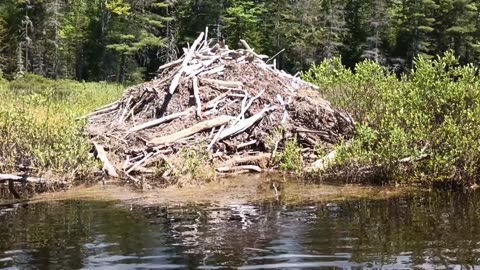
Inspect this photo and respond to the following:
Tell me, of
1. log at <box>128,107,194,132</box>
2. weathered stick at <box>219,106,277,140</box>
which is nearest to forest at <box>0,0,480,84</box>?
log at <box>128,107,194,132</box>

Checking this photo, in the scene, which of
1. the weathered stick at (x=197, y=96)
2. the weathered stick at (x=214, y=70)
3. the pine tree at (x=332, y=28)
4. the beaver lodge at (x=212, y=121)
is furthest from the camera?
the pine tree at (x=332, y=28)

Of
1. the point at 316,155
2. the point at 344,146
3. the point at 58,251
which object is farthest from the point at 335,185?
→ the point at 58,251

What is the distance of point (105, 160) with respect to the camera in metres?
11.1

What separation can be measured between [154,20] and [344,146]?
29817 mm

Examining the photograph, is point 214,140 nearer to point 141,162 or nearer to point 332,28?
point 141,162

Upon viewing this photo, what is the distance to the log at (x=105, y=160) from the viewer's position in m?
10.9

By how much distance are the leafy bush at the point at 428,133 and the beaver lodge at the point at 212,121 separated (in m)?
1.72

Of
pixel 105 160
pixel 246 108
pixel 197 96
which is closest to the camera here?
pixel 105 160

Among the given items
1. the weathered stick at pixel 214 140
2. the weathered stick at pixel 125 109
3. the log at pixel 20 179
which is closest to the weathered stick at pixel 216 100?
the weathered stick at pixel 214 140

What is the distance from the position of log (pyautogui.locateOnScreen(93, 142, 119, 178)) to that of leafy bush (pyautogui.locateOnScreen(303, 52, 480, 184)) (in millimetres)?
3778

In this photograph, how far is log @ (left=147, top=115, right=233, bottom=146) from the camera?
11.8 m

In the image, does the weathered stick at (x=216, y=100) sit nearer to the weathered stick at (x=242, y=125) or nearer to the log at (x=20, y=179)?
the weathered stick at (x=242, y=125)

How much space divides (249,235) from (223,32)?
122ft

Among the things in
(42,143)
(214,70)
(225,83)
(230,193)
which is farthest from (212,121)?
(42,143)
